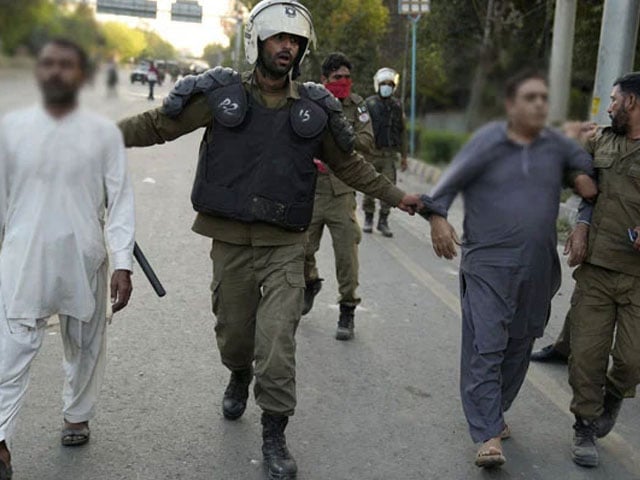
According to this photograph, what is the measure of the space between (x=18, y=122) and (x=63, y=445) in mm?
2032

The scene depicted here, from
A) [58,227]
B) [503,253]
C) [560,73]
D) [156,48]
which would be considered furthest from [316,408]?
[156,48]

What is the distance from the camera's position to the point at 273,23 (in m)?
3.49

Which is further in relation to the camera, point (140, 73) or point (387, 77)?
point (387, 77)

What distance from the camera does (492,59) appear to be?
2.09m

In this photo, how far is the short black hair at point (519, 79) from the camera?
6.95 ft

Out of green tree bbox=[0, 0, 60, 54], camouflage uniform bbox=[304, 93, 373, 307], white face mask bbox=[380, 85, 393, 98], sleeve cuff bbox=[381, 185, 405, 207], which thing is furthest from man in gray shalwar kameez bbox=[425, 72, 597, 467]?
white face mask bbox=[380, 85, 393, 98]

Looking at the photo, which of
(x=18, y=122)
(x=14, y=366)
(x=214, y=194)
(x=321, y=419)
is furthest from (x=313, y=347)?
(x=18, y=122)

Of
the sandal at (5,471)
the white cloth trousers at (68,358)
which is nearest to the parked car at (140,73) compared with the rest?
the white cloth trousers at (68,358)

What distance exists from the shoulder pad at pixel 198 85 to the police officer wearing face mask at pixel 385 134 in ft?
19.6

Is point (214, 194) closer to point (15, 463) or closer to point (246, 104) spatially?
point (246, 104)

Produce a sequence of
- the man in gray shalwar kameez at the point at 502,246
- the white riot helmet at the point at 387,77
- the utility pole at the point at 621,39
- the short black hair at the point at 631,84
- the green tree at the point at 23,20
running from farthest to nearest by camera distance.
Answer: the white riot helmet at the point at 387,77 → the utility pole at the point at 621,39 → the short black hair at the point at 631,84 → the man in gray shalwar kameez at the point at 502,246 → the green tree at the point at 23,20

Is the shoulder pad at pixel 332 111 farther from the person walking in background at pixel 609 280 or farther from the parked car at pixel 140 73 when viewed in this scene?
the parked car at pixel 140 73

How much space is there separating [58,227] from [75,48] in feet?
4.58

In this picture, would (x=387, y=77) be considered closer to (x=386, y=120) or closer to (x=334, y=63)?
(x=386, y=120)
